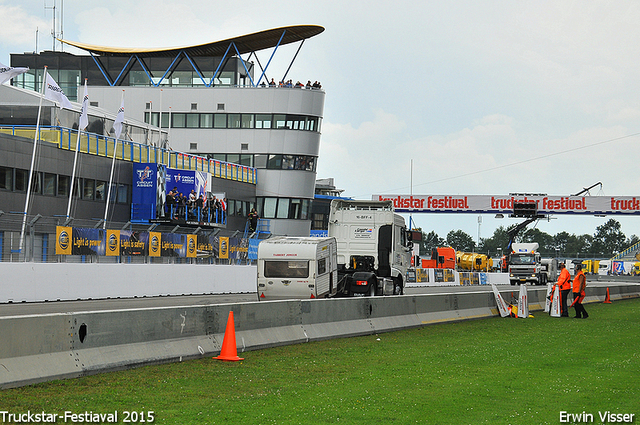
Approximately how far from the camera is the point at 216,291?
3538 centimetres

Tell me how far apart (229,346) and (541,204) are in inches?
2830

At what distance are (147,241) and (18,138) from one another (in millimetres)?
11277

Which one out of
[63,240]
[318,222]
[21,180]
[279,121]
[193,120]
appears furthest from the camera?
[318,222]

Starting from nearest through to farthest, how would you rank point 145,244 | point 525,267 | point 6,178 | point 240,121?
1. point 145,244
2. point 6,178
3. point 525,267
4. point 240,121

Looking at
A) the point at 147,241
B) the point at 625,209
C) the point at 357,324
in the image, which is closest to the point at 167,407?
the point at 357,324

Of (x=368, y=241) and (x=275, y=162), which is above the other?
(x=275, y=162)

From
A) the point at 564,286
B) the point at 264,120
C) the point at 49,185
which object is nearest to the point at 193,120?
the point at 264,120

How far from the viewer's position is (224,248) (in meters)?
40.0

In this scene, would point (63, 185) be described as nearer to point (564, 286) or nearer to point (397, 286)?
point (397, 286)

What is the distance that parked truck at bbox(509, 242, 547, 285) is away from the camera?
210 ft

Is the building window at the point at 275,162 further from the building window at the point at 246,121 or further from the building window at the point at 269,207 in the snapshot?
the building window at the point at 246,121

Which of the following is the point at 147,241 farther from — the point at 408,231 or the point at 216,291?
the point at 408,231

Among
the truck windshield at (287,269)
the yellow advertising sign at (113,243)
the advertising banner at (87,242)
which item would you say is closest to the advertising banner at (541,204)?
the yellow advertising sign at (113,243)

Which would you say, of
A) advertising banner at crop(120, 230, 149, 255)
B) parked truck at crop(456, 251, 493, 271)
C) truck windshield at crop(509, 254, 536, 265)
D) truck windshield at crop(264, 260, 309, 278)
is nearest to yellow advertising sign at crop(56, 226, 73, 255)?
advertising banner at crop(120, 230, 149, 255)
